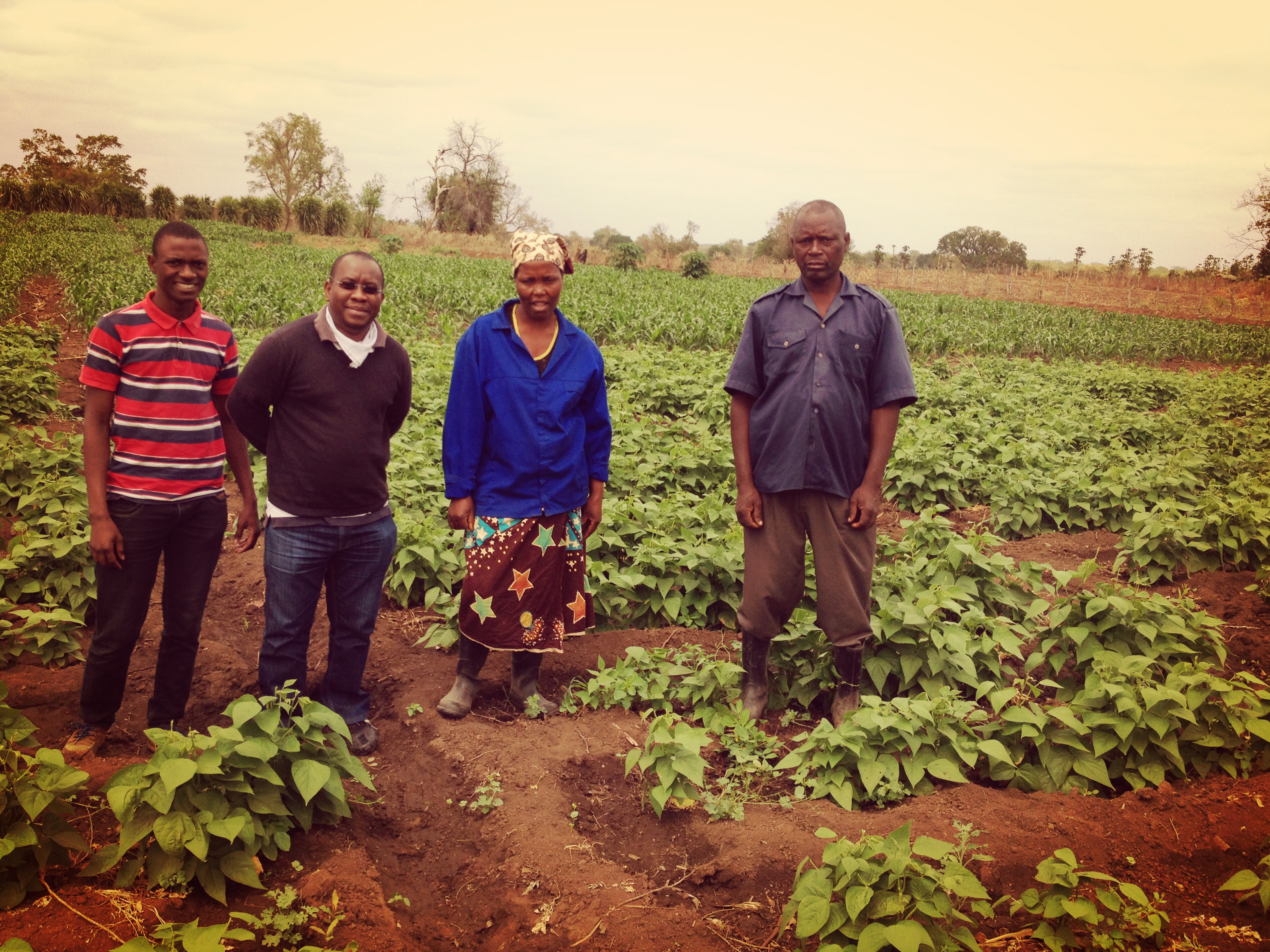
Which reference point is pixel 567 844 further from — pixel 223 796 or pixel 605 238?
pixel 605 238

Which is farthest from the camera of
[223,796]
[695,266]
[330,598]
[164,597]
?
[695,266]

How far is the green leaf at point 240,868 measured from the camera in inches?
83.4

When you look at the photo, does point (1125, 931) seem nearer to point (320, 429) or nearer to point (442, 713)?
point (442, 713)

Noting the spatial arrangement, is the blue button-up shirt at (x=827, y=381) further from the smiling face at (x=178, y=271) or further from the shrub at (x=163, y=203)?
the shrub at (x=163, y=203)

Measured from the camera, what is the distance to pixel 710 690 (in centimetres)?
341

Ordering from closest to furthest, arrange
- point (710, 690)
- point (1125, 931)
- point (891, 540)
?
point (1125, 931)
point (710, 690)
point (891, 540)

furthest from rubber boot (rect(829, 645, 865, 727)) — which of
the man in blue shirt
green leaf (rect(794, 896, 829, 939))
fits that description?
green leaf (rect(794, 896, 829, 939))

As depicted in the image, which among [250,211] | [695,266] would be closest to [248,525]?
[695,266]

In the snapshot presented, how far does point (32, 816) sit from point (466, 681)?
175 cm

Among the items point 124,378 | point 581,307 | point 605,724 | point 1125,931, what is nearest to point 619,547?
point 605,724

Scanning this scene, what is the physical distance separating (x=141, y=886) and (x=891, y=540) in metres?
4.12

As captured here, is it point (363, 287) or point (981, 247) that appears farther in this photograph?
point (981, 247)

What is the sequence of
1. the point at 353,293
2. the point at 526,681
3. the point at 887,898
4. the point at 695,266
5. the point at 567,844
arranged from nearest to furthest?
the point at 887,898 < the point at 567,844 < the point at 353,293 < the point at 526,681 < the point at 695,266

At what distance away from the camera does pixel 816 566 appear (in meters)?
3.31
